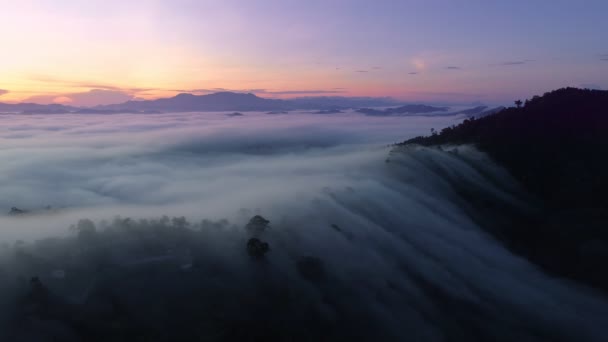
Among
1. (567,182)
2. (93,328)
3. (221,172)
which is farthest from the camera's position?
(221,172)

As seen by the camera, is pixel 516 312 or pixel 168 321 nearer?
pixel 168 321

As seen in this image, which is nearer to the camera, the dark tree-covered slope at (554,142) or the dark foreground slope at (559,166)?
the dark foreground slope at (559,166)

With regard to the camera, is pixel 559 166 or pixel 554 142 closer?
pixel 559 166

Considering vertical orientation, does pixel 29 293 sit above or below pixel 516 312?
above

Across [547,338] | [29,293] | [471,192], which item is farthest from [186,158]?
[547,338]

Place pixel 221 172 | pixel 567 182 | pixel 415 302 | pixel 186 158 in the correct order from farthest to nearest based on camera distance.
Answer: pixel 186 158 < pixel 221 172 < pixel 567 182 < pixel 415 302

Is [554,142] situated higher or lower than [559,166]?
higher

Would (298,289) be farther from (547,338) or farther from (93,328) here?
(547,338)

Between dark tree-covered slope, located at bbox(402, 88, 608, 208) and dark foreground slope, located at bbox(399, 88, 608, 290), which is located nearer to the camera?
dark foreground slope, located at bbox(399, 88, 608, 290)
